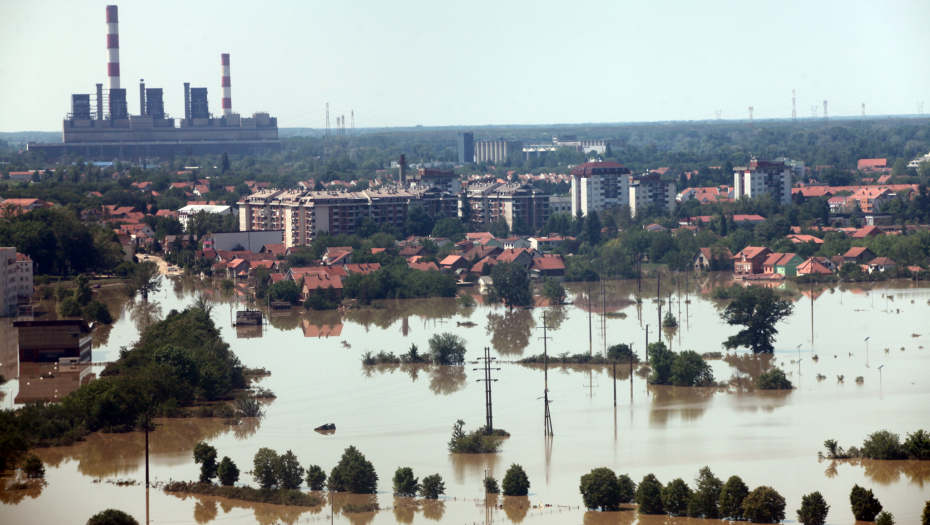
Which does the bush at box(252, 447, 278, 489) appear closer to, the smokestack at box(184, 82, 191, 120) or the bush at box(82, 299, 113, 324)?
the bush at box(82, 299, 113, 324)

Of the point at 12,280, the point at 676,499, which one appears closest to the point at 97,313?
the point at 12,280

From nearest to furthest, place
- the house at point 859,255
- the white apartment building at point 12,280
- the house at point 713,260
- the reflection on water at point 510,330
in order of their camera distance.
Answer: the reflection on water at point 510,330 < the white apartment building at point 12,280 < the house at point 859,255 < the house at point 713,260

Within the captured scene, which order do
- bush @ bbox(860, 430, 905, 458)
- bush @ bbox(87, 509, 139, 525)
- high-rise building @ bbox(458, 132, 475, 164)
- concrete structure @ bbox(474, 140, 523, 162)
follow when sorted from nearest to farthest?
bush @ bbox(87, 509, 139, 525), bush @ bbox(860, 430, 905, 458), high-rise building @ bbox(458, 132, 475, 164), concrete structure @ bbox(474, 140, 523, 162)

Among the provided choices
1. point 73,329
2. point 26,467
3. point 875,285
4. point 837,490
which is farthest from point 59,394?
point 875,285

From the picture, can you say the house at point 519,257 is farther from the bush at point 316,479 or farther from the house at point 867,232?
the bush at point 316,479

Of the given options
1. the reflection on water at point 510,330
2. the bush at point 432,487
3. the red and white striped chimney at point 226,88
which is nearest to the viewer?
the bush at point 432,487

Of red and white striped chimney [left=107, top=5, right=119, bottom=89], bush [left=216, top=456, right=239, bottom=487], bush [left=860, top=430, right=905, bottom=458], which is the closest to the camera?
bush [left=216, top=456, right=239, bottom=487]

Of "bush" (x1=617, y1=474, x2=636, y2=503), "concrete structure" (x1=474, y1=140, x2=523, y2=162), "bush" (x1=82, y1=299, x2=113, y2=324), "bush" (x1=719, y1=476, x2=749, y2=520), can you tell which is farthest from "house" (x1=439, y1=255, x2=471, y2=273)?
"concrete structure" (x1=474, y1=140, x2=523, y2=162)

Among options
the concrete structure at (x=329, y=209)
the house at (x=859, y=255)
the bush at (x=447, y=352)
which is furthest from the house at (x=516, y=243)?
the bush at (x=447, y=352)
